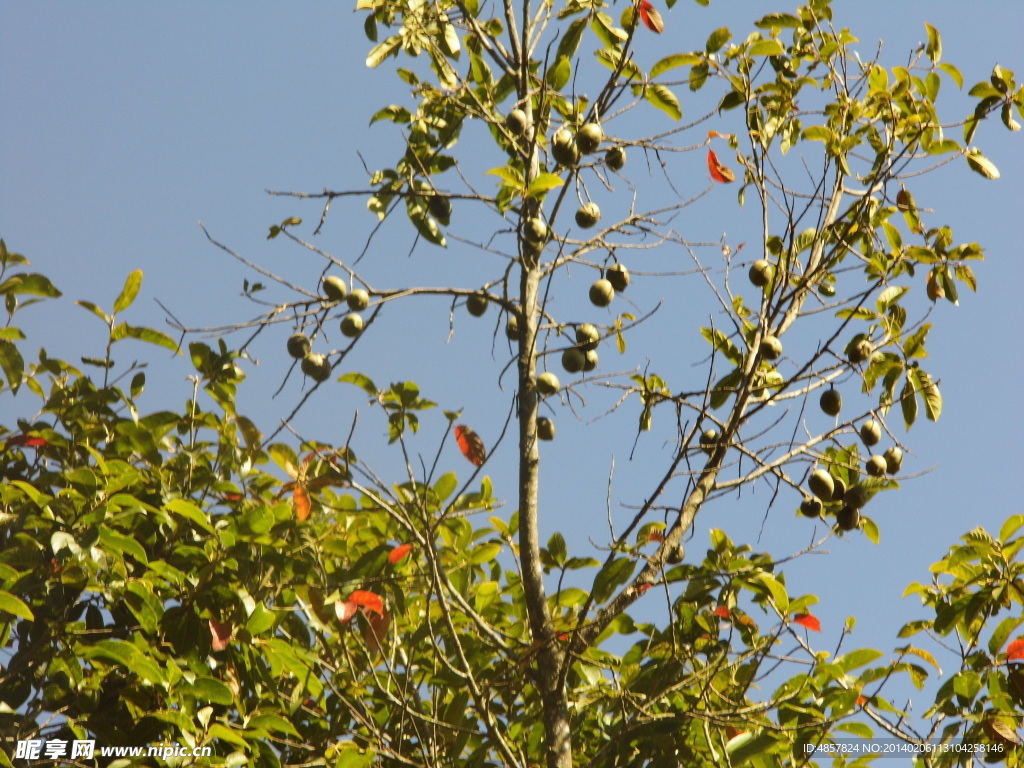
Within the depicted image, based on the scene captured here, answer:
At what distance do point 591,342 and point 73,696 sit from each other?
1.30 metres

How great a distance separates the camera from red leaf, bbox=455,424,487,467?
2.31 meters

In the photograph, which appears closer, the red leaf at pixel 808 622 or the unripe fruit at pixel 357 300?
the red leaf at pixel 808 622

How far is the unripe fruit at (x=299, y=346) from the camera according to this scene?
2375 millimetres

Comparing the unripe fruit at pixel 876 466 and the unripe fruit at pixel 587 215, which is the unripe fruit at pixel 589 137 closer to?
the unripe fruit at pixel 587 215

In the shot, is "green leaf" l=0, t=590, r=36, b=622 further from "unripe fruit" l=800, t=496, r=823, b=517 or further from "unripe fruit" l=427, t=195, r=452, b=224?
"unripe fruit" l=800, t=496, r=823, b=517

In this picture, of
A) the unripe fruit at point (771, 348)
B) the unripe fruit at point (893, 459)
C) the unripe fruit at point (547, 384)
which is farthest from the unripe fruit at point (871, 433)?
the unripe fruit at point (547, 384)

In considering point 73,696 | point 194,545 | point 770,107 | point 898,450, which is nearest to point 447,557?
point 194,545

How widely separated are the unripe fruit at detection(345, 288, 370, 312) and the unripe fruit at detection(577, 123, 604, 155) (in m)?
0.62

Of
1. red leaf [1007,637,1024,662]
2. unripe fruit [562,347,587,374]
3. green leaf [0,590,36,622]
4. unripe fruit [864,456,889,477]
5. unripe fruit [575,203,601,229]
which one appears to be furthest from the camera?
unripe fruit [575,203,601,229]

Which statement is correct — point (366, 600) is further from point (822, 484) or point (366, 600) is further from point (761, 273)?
point (761, 273)

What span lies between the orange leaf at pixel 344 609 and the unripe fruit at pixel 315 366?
52 cm

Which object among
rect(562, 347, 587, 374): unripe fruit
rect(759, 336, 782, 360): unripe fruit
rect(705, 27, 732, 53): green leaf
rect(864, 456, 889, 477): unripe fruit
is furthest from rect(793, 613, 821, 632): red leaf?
rect(705, 27, 732, 53): green leaf

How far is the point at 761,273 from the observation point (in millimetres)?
2520

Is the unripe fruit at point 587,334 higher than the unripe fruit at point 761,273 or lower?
lower
